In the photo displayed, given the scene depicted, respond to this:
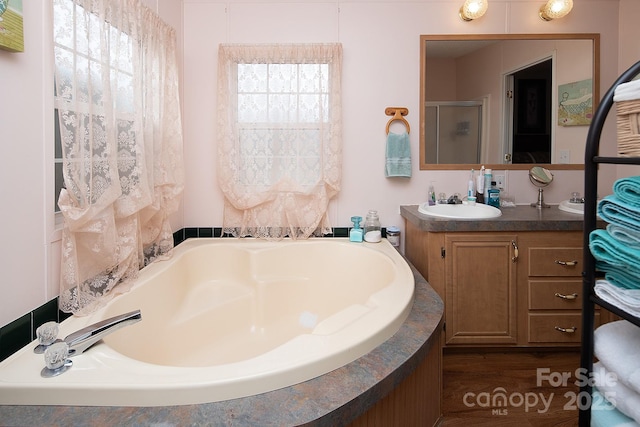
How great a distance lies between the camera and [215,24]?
256cm

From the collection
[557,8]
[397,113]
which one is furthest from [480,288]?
A: [557,8]

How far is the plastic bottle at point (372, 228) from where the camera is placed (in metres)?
2.49

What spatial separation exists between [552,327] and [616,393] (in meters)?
1.64

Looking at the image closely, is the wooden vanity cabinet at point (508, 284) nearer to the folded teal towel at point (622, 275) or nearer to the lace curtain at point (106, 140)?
the folded teal towel at point (622, 275)

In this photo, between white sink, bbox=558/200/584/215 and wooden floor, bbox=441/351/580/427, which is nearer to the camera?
wooden floor, bbox=441/351/580/427

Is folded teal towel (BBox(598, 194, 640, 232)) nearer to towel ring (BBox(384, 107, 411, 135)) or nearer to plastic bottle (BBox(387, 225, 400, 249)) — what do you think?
plastic bottle (BBox(387, 225, 400, 249))

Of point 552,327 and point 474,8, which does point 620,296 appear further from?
point 474,8

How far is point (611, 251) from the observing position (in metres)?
0.79

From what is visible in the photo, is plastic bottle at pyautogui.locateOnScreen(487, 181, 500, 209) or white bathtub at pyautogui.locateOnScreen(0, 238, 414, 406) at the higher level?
plastic bottle at pyautogui.locateOnScreen(487, 181, 500, 209)

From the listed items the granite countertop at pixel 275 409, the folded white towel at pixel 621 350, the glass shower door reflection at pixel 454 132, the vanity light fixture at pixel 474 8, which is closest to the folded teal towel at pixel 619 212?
the folded white towel at pixel 621 350

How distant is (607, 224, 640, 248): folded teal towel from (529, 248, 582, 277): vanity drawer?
4.92ft

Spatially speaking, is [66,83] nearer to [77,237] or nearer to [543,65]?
[77,237]

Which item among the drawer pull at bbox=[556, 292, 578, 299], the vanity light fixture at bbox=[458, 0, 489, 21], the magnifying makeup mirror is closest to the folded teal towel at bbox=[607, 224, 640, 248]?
the drawer pull at bbox=[556, 292, 578, 299]

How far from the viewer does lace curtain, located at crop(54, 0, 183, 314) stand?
52.8 inches
